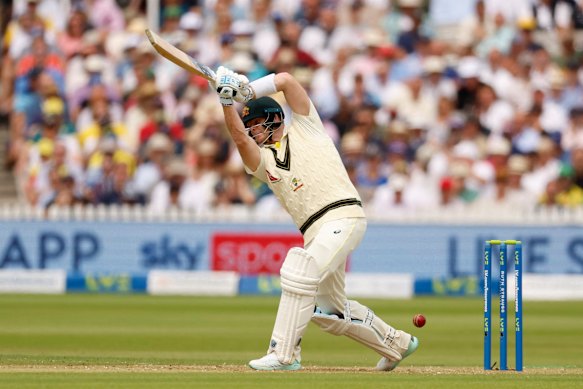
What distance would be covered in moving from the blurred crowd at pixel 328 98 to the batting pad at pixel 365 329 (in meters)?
7.36

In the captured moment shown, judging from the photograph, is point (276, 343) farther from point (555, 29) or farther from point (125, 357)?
point (555, 29)

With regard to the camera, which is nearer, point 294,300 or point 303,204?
point 294,300

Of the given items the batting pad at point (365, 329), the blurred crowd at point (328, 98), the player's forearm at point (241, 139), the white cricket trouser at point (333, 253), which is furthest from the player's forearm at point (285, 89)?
the blurred crowd at point (328, 98)

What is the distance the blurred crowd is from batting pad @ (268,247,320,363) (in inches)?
304

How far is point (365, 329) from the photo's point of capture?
Result: 22.6 ft

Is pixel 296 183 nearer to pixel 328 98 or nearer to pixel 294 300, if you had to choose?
pixel 294 300

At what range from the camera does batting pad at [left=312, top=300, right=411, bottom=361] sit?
684 centimetres

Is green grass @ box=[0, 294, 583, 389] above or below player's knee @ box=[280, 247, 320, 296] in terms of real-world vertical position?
below

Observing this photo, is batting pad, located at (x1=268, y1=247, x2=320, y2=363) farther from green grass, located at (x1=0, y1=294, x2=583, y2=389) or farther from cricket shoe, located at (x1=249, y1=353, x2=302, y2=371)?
green grass, located at (x1=0, y1=294, x2=583, y2=389)

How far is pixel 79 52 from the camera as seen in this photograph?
16500mm

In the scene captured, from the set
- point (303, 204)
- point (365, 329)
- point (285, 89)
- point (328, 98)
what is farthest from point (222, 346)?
point (328, 98)

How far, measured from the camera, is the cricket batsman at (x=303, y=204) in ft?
21.7

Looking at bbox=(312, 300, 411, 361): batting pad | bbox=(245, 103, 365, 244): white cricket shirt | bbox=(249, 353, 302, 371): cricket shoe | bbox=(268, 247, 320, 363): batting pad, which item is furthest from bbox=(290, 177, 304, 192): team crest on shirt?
bbox=(249, 353, 302, 371): cricket shoe

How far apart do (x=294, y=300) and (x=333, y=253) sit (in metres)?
0.29
